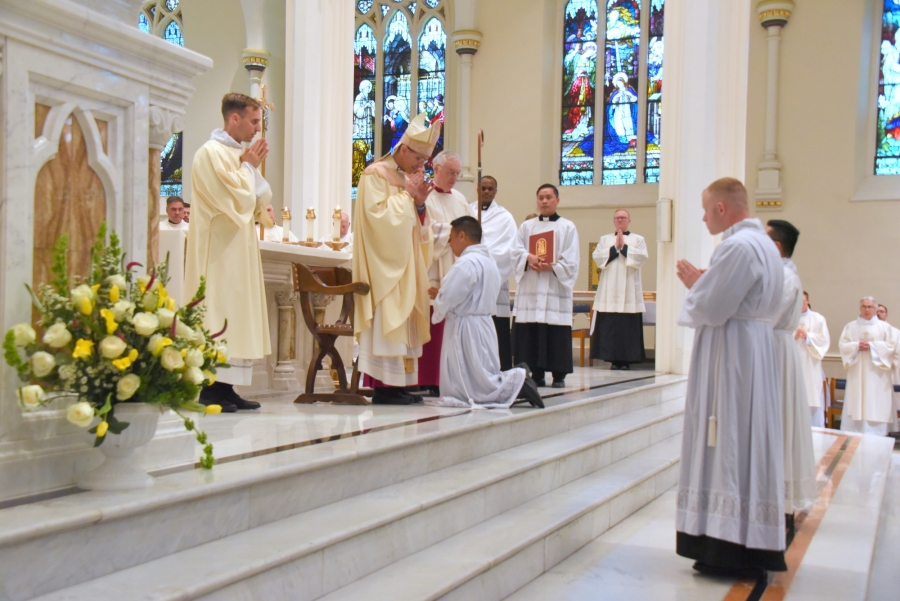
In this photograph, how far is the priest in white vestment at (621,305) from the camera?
10.1 metres

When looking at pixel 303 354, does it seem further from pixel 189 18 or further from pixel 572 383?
pixel 189 18

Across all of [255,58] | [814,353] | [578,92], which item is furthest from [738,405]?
[578,92]

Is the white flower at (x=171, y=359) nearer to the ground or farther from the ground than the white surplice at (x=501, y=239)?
nearer to the ground

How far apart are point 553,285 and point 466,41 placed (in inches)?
307

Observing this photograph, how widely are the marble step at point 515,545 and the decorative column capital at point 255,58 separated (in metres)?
9.62

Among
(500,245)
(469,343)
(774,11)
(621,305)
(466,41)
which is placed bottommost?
(469,343)

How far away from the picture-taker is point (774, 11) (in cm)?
1291

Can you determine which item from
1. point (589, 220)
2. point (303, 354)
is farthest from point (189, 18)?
point (303, 354)

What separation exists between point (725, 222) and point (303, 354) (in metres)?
3.87

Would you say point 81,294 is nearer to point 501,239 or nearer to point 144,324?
point 144,324

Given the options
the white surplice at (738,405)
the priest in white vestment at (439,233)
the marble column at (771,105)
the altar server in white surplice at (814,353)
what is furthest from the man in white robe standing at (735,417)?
the marble column at (771,105)

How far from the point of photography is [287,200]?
8.45 metres

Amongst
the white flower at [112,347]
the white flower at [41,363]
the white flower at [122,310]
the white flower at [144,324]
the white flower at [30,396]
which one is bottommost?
the white flower at [30,396]

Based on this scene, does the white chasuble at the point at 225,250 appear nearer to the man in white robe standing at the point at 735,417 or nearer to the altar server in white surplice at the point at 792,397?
the man in white robe standing at the point at 735,417
